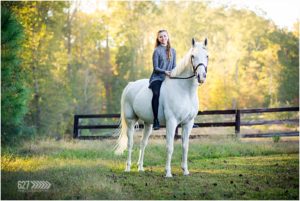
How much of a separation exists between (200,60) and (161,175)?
2.56m

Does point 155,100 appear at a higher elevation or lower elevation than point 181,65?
lower

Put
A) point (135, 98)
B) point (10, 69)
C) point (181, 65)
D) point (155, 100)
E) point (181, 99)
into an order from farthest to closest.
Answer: point (10, 69), point (135, 98), point (155, 100), point (181, 65), point (181, 99)

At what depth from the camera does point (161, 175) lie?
8.82 meters

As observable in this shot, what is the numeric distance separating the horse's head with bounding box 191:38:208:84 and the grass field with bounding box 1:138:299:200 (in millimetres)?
2007

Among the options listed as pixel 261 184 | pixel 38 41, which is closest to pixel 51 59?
pixel 38 41

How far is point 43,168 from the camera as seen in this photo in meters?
9.05

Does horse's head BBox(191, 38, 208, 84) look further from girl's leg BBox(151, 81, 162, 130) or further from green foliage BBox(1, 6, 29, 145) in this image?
green foliage BBox(1, 6, 29, 145)

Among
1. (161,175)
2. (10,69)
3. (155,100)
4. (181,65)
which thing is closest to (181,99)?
(155,100)

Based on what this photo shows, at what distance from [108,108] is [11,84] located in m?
21.4

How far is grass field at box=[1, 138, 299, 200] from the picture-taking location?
22.5ft

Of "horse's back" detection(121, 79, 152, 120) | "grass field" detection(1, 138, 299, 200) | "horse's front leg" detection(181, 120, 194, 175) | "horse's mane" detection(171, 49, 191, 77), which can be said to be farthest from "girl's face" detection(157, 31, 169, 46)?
"grass field" detection(1, 138, 299, 200)

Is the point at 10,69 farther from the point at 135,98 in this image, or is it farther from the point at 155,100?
the point at 155,100

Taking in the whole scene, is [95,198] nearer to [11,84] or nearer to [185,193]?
[185,193]

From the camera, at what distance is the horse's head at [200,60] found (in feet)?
26.0
